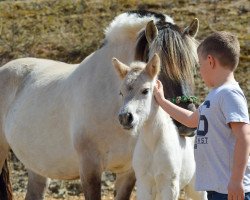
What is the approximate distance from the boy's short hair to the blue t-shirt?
0.35 feet

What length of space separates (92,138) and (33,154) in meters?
1.06

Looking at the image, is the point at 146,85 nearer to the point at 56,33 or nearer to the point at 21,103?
the point at 21,103

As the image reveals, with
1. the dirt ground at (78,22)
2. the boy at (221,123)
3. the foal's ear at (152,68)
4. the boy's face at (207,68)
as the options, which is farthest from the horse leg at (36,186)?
the boy's face at (207,68)

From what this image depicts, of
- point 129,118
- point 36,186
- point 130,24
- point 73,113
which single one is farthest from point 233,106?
point 36,186

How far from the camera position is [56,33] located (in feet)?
39.7

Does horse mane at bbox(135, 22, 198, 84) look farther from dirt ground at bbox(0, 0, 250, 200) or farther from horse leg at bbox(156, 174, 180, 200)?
dirt ground at bbox(0, 0, 250, 200)

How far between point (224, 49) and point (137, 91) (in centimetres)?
103

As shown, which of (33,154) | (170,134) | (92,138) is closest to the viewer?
(170,134)

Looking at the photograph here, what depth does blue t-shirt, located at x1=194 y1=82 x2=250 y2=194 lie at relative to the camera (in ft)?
10.1

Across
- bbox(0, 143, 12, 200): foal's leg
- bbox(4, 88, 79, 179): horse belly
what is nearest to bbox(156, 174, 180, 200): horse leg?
bbox(4, 88, 79, 179): horse belly

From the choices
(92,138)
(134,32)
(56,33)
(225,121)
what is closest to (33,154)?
(92,138)

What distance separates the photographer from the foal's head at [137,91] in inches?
155

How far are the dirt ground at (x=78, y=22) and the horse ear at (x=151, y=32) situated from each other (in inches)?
202

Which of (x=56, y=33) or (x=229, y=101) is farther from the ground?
(x=229, y=101)
